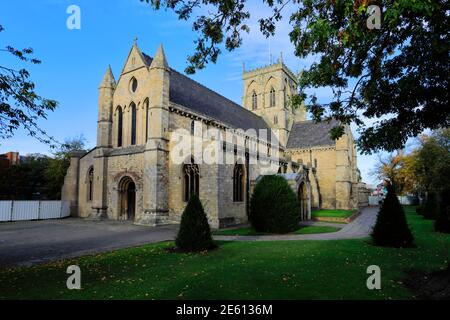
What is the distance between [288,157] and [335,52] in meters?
36.8

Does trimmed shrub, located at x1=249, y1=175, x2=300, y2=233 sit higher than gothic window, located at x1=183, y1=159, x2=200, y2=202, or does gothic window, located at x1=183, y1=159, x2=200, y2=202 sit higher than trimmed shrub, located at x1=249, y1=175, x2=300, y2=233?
gothic window, located at x1=183, y1=159, x2=200, y2=202

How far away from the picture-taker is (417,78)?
7375 millimetres

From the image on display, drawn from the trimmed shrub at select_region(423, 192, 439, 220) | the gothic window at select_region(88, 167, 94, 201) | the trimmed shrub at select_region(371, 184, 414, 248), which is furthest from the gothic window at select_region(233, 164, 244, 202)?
the trimmed shrub at select_region(423, 192, 439, 220)

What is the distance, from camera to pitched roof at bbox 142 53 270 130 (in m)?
27.1

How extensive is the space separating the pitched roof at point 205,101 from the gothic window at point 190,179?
6.23m

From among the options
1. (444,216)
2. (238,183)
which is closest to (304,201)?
(238,183)

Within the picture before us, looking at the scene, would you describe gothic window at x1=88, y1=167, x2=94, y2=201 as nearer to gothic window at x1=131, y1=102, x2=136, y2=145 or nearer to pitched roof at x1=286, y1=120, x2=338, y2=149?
gothic window at x1=131, y1=102, x2=136, y2=145

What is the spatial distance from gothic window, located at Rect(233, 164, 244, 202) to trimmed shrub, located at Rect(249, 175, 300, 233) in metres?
4.66

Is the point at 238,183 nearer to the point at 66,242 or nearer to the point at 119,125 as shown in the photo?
the point at 119,125

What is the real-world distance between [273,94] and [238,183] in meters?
28.6

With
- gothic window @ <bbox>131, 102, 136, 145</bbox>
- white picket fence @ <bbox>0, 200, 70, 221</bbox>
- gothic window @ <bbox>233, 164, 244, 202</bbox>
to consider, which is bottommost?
white picket fence @ <bbox>0, 200, 70, 221</bbox>

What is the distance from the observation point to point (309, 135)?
44969 mm
